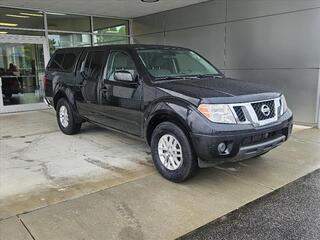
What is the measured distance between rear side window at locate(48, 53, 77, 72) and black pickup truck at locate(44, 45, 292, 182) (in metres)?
0.46

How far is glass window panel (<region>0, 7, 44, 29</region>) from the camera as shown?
10.0 m

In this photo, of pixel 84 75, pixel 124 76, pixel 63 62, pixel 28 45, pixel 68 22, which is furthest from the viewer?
pixel 68 22

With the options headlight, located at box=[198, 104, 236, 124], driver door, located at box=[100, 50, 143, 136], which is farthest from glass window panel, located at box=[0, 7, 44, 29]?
headlight, located at box=[198, 104, 236, 124]

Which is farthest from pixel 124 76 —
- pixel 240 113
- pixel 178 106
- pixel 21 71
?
pixel 21 71

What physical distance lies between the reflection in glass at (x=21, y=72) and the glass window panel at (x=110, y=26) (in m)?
2.63

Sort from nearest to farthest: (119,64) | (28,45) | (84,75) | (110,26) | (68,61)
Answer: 1. (119,64)
2. (84,75)
3. (68,61)
4. (28,45)
5. (110,26)

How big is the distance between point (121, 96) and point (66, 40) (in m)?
7.86

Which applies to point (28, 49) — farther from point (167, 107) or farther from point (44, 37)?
point (167, 107)

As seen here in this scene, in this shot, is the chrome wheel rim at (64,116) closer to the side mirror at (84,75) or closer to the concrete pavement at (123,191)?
the concrete pavement at (123,191)

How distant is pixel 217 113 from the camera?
355 centimetres

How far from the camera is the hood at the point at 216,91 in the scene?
365 cm

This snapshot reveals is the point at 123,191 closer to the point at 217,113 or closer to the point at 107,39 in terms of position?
the point at 217,113

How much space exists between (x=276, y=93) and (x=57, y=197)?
3.13 m

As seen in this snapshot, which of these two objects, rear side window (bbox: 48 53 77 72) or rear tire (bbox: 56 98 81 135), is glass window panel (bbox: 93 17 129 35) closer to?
rear side window (bbox: 48 53 77 72)
